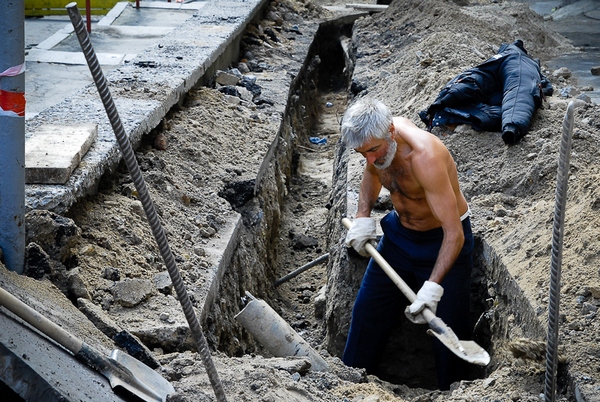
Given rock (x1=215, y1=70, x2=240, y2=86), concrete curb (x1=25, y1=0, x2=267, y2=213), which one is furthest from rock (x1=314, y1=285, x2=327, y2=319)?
rock (x1=215, y1=70, x2=240, y2=86)

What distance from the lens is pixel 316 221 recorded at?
26.8 feet

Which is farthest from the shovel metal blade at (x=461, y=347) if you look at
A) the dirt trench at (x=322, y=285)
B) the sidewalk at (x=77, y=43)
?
the sidewalk at (x=77, y=43)

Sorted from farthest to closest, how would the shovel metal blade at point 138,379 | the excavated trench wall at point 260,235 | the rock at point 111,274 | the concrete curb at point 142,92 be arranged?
the excavated trench wall at point 260,235, the concrete curb at point 142,92, the rock at point 111,274, the shovel metal blade at point 138,379

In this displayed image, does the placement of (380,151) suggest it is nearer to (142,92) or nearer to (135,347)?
(135,347)

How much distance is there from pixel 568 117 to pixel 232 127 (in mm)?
5065

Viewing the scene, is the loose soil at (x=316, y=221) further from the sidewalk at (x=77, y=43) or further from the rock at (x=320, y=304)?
the sidewalk at (x=77, y=43)

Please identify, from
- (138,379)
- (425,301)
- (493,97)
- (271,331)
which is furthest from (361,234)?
(493,97)

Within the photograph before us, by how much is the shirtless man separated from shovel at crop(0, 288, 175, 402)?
1676 millimetres

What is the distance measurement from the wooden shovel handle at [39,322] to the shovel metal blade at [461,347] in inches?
77.5

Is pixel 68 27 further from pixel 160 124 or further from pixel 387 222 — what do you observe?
pixel 387 222

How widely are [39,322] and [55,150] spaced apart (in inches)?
82.9

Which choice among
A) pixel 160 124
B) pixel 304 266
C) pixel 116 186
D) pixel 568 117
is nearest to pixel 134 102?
pixel 160 124

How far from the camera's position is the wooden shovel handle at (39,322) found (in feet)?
9.05

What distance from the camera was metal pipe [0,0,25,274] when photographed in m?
3.09
